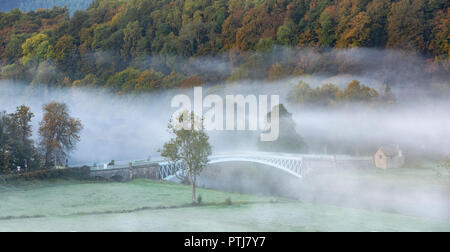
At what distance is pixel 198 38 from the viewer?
7206cm

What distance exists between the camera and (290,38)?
211 feet

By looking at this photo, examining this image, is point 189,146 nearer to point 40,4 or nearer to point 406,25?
point 406,25

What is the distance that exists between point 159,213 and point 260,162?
15426 millimetres

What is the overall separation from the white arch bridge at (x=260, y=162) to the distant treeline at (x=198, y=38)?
20650 mm

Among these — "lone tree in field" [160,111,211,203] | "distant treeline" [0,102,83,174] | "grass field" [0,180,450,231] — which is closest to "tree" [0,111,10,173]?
"distant treeline" [0,102,83,174]

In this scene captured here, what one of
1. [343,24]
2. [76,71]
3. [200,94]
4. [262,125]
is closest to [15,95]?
[76,71]

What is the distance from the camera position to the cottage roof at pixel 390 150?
3838 cm

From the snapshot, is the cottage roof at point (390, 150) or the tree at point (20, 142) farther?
Answer: the cottage roof at point (390, 150)

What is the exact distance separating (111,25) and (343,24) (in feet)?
118

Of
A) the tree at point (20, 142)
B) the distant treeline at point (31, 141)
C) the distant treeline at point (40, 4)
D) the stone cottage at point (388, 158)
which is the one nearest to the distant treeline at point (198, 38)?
the distant treeline at point (40, 4)

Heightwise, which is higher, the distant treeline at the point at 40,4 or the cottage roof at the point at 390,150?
the distant treeline at the point at 40,4

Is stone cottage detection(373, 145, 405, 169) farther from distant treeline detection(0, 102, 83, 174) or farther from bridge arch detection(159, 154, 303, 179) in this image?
distant treeline detection(0, 102, 83, 174)

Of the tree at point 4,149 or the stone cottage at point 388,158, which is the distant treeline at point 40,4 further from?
the stone cottage at point 388,158
